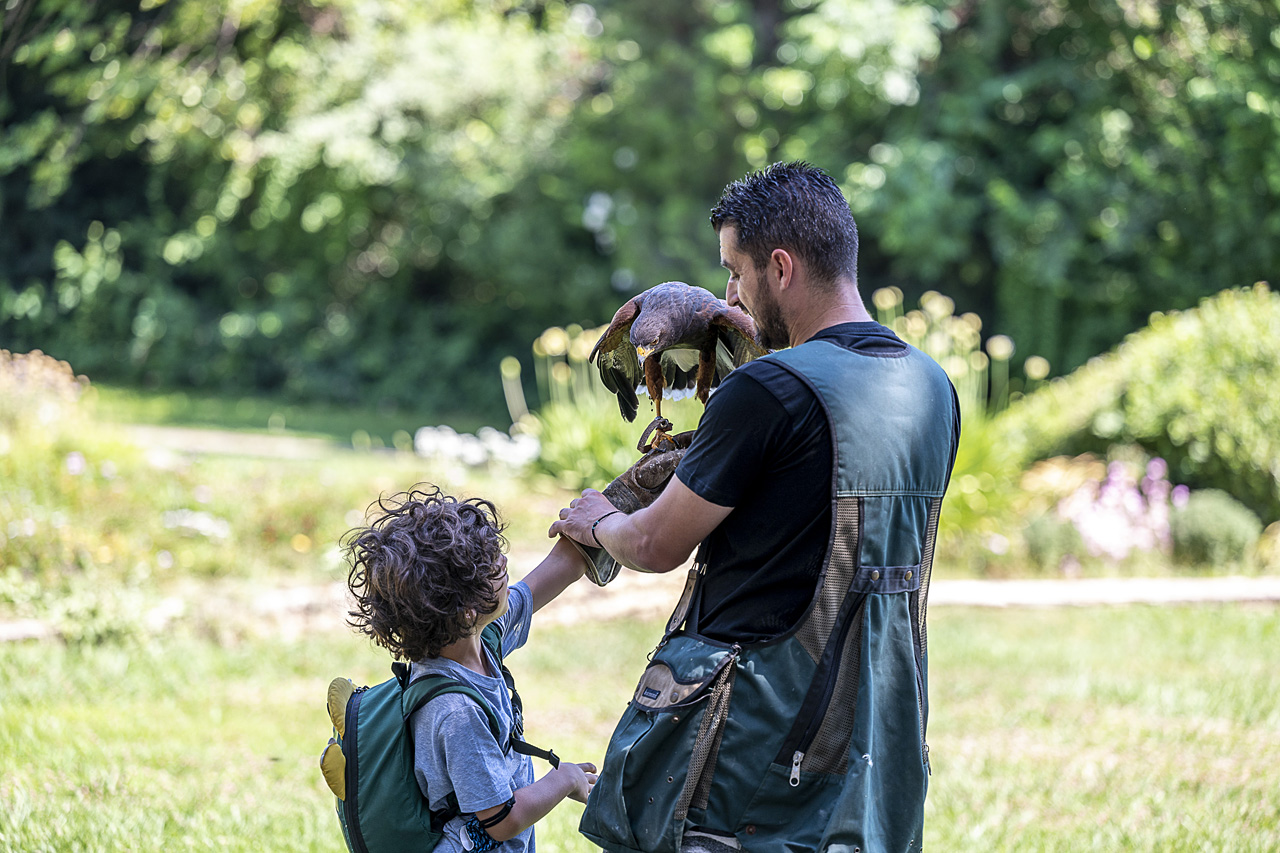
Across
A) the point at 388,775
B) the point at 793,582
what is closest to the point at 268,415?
the point at 388,775

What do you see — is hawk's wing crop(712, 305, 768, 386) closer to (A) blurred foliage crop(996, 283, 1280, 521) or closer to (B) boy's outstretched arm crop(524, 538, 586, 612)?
(B) boy's outstretched arm crop(524, 538, 586, 612)

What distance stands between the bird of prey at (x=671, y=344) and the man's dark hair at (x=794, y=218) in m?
0.24

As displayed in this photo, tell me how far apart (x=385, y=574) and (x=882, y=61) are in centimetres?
1233

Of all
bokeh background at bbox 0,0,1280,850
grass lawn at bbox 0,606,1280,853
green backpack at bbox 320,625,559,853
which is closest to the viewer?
green backpack at bbox 320,625,559,853

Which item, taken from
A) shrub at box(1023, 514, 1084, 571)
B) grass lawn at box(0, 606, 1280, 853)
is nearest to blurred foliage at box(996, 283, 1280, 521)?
shrub at box(1023, 514, 1084, 571)

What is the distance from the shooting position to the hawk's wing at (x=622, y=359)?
7.81 feet

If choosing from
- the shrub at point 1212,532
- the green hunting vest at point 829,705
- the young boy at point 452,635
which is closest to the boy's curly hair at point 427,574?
the young boy at point 452,635

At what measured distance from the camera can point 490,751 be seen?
7.09 ft

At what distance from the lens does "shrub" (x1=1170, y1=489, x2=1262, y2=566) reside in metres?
8.66

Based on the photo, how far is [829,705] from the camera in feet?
6.42

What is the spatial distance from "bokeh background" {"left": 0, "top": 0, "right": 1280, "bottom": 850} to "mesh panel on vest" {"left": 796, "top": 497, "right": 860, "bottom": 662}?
98.4 inches

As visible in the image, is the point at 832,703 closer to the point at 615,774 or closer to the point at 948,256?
the point at 615,774

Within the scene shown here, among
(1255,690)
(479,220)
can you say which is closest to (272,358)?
(479,220)

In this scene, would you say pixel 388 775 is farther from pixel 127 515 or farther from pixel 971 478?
pixel 971 478
